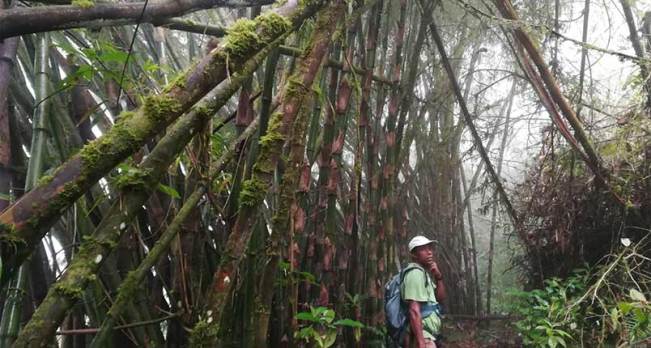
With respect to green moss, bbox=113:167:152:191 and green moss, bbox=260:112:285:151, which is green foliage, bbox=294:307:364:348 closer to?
green moss, bbox=260:112:285:151

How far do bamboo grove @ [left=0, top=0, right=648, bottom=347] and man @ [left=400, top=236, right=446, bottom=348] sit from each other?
16 cm

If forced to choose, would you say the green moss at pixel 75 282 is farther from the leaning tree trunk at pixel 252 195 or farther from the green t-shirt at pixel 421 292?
the green t-shirt at pixel 421 292

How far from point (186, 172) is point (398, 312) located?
1.51 meters

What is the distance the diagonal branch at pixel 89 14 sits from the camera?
880 millimetres

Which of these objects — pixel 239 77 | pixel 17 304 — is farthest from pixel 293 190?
pixel 17 304

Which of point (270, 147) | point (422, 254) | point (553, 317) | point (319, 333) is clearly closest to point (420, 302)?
point (422, 254)

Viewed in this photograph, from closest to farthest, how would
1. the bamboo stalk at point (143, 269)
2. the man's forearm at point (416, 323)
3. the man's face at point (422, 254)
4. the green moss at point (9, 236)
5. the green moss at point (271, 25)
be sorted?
the green moss at point (9, 236) < the green moss at point (271, 25) < the bamboo stalk at point (143, 269) < the man's forearm at point (416, 323) < the man's face at point (422, 254)

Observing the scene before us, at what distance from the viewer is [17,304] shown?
1.43m

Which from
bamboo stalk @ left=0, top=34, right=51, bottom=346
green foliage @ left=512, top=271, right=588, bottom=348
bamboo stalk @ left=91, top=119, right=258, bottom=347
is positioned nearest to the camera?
bamboo stalk @ left=91, top=119, right=258, bottom=347

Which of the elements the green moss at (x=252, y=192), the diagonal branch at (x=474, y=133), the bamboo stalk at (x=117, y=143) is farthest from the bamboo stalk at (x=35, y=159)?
the diagonal branch at (x=474, y=133)

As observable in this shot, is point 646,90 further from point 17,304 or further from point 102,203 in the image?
point 17,304

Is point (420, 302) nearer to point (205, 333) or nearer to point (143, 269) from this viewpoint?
point (205, 333)

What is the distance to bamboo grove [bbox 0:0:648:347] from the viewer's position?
37.5 inches

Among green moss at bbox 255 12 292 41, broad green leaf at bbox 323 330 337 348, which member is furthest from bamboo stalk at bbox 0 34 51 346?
broad green leaf at bbox 323 330 337 348
